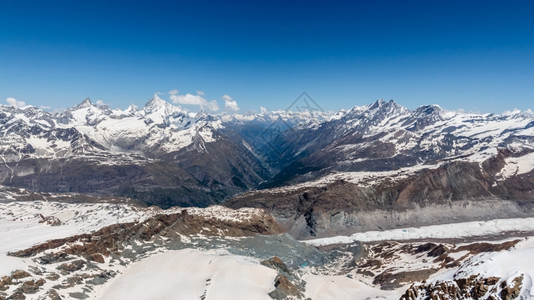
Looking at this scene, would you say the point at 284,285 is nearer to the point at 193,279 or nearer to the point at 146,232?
the point at 193,279

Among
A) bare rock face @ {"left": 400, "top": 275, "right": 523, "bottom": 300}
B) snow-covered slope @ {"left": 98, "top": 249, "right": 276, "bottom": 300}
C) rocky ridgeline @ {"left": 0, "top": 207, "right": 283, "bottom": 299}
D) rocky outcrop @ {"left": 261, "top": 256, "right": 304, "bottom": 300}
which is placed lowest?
rocky outcrop @ {"left": 261, "top": 256, "right": 304, "bottom": 300}

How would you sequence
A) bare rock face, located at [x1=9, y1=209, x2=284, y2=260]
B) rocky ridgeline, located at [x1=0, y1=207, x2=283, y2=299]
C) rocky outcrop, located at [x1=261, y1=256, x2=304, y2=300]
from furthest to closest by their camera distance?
bare rock face, located at [x1=9, y1=209, x2=284, y2=260]
rocky outcrop, located at [x1=261, y1=256, x2=304, y2=300]
rocky ridgeline, located at [x1=0, y1=207, x2=283, y2=299]

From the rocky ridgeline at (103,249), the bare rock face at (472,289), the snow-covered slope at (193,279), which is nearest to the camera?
the bare rock face at (472,289)

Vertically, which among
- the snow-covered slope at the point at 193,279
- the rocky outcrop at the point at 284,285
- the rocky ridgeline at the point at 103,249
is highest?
the rocky ridgeline at the point at 103,249

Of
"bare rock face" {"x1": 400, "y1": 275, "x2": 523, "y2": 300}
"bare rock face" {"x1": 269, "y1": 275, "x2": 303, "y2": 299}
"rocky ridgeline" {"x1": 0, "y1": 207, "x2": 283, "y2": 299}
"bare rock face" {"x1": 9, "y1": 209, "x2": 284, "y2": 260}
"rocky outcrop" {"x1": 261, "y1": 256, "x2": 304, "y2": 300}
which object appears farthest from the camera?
"bare rock face" {"x1": 9, "y1": 209, "x2": 284, "y2": 260}

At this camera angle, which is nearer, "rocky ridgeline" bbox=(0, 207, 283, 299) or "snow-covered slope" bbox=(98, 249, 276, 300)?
"rocky ridgeline" bbox=(0, 207, 283, 299)

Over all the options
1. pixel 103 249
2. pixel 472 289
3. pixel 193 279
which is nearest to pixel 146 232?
pixel 103 249

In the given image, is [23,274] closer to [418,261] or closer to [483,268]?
[483,268]

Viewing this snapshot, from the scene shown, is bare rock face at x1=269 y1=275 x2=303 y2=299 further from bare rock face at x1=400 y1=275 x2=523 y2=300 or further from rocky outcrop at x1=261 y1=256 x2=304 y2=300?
bare rock face at x1=400 y1=275 x2=523 y2=300

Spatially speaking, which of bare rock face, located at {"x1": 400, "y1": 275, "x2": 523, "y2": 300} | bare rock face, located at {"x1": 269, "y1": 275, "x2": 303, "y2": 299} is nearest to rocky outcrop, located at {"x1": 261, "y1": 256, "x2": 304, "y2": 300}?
bare rock face, located at {"x1": 269, "y1": 275, "x2": 303, "y2": 299}

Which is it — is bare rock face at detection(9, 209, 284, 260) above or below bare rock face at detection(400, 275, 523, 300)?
below

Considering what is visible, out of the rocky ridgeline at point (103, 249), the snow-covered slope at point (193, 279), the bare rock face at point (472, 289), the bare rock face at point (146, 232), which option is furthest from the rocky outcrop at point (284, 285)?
the bare rock face at point (146, 232)

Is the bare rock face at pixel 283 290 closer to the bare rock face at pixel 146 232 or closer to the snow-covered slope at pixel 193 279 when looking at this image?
the snow-covered slope at pixel 193 279

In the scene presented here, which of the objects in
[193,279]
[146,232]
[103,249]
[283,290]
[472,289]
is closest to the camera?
[472,289]
